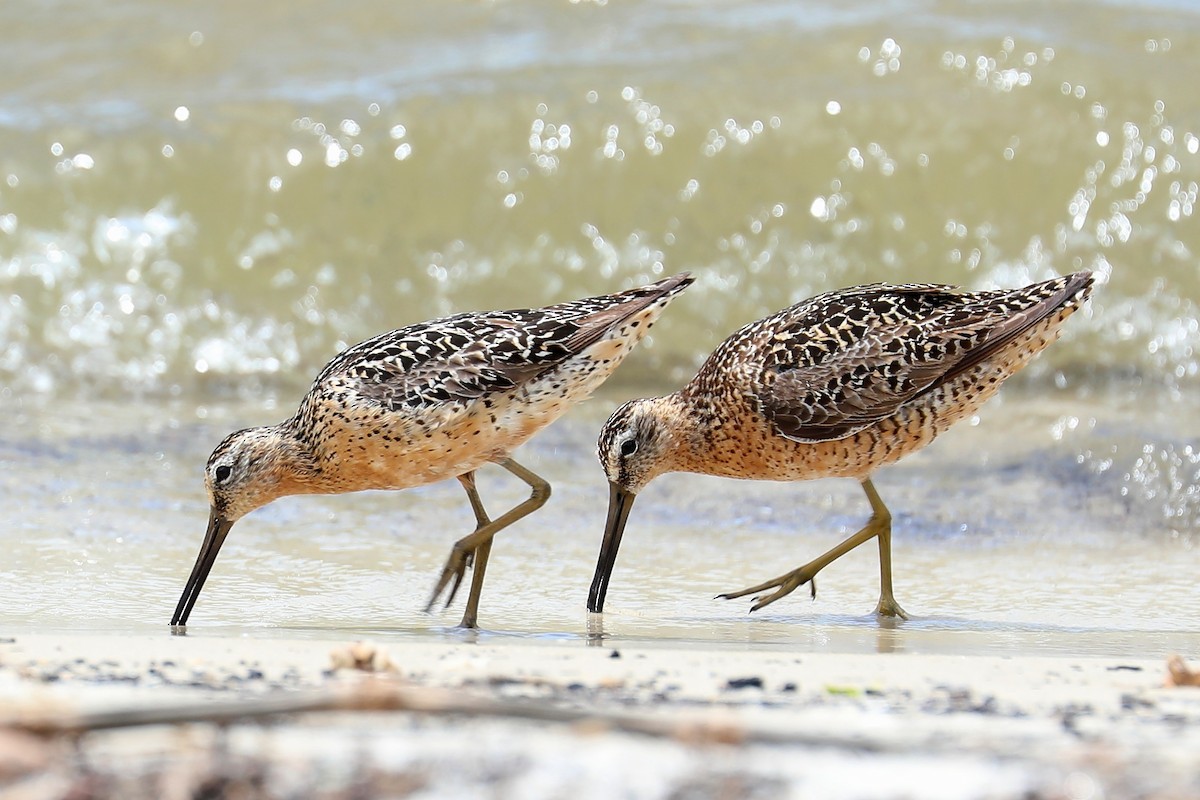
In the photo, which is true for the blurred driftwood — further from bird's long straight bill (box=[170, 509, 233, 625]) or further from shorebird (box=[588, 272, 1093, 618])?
shorebird (box=[588, 272, 1093, 618])

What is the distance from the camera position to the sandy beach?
2.47 metres

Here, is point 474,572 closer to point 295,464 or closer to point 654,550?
point 295,464

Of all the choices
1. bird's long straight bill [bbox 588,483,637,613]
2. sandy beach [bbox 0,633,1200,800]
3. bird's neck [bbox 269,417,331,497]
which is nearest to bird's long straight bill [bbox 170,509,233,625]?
bird's neck [bbox 269,417,331,497]

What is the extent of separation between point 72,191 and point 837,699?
915 centimetres

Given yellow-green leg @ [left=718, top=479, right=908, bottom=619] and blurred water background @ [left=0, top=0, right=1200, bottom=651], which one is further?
blurred water background @ [left=0, top=0, right=1200, bottom=651]

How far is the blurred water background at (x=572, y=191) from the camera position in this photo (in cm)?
945

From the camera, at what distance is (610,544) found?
5555 millimetres

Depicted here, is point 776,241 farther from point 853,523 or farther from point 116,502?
point 116,502

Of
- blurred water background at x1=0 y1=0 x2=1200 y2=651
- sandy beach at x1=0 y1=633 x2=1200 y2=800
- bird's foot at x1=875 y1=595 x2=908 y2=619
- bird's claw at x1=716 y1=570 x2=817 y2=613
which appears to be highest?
blurred water background at x1=0 y1=0 x2=1200 y2=651

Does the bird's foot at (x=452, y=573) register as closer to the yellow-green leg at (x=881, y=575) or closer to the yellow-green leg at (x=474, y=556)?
the yellow-green leg at (x=474, y=556)

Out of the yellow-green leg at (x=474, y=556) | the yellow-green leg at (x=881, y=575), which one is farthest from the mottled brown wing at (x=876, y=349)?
the yellow-green leg at (x=474, y=556)

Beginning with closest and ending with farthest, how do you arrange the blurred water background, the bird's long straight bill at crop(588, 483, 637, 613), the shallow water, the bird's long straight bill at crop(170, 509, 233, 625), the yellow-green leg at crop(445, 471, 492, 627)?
the bird's long straight bill at crop(170, 509, 233, 625) → the shallow water → the yellow-green leg at crop(445, 471, 492, 627) → the bird's long straight bill at crop(588, 483, 637, 613) → the blurred water background

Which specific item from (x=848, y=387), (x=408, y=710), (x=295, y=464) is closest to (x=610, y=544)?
(x=848, y=387)

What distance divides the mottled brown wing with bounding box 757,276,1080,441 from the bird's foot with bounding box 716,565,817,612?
500mm
